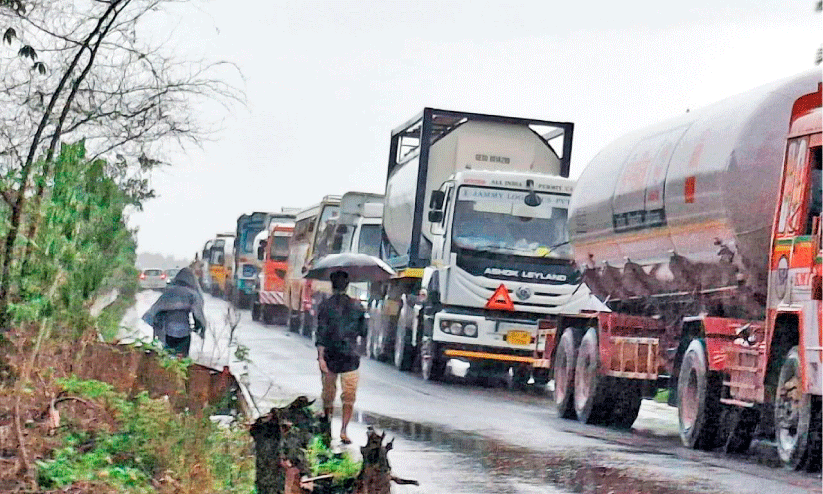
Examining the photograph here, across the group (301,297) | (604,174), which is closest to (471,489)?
(604,174)

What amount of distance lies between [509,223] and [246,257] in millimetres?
33716

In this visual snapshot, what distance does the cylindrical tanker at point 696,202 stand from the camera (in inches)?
610

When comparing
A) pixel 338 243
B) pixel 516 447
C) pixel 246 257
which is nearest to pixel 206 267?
pixel 246 257

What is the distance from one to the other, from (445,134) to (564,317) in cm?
684

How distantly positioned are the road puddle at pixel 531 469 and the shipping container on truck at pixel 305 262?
20527mm

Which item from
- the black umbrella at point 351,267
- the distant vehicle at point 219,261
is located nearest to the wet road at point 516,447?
the black umbrella at point 351,267

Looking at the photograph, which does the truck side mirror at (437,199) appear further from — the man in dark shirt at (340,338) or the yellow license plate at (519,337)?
the man in dark shirt at (340,338)

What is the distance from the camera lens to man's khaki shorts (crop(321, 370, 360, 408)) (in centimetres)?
→ 1569

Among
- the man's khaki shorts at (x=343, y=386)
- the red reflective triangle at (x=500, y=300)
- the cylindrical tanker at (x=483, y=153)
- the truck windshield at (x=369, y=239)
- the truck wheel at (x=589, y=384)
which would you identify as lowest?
the man's khaki shorts at (x=343, y=386)

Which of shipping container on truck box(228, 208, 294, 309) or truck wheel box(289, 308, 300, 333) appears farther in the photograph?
shipping container on truck box(228, 208, 294, 309)

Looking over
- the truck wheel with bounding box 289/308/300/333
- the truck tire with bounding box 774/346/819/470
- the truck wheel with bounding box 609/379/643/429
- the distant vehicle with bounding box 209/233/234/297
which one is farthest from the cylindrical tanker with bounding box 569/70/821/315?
the distant vehicle with bounding box 209/233/234/297

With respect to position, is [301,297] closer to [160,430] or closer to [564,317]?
[564,317]

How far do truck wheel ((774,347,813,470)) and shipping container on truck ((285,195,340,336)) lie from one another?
23.2 metres

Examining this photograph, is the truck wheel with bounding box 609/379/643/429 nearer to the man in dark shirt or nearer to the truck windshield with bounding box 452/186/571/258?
the man in dark shirt
